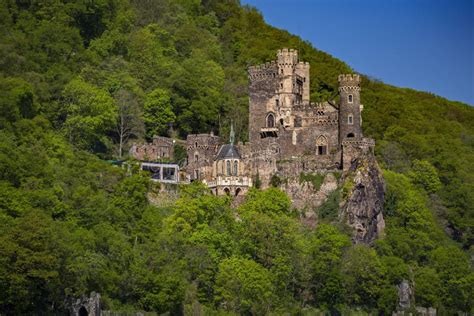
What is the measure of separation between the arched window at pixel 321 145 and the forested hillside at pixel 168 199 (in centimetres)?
524

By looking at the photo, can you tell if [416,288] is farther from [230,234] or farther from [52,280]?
[52,280]

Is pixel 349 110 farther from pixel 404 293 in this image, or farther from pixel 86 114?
pixel 86 114

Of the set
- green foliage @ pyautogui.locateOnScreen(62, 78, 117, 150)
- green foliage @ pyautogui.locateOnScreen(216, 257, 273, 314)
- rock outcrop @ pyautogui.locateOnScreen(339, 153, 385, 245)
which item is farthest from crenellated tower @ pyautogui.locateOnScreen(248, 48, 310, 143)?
green foliage @ pyautogui.locateOnScreen(216, 257, 273, 314)

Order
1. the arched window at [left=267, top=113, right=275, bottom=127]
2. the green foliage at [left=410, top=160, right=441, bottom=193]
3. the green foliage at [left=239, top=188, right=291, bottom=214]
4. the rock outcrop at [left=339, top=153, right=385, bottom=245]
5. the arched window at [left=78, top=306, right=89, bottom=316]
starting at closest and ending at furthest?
the arched window at [left=78, top=306, right=89, bottom=316]
the green foliage at [left=239, top=188, right=291, bottom=214]
the rock outcrop at [left=339, top=153, right=385, bottom=245]
the arched window at [left=267, top=113, right=275, bottom=127]
the green foliage at [left=410, top=160, right=441, bottom=193]

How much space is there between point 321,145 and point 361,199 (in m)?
5.92

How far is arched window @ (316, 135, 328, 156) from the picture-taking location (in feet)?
346

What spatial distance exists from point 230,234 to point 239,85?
2772 cm

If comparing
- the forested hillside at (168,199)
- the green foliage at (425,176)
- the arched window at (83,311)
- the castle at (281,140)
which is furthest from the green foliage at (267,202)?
the arched window at (83,311)

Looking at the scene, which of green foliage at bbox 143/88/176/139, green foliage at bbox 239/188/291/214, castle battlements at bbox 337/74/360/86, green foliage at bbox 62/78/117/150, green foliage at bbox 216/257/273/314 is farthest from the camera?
green foliage at bbox 143/88/176/139

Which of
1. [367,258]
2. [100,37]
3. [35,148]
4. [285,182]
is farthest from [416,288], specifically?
[100,37]

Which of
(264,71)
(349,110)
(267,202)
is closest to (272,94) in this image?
(264,71)

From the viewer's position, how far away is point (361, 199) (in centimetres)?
10200

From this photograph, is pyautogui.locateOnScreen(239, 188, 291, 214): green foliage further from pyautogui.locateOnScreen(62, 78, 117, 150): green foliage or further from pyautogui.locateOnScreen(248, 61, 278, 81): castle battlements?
pyautogui.locateOnScreen(62, 78, 117, 150): green foliage

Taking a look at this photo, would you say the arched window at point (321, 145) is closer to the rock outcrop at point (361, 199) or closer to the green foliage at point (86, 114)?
the rock outcrop at point (361, 199)
